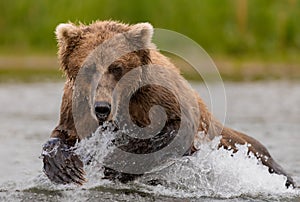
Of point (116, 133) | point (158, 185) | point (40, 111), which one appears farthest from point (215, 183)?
point (40, 111)

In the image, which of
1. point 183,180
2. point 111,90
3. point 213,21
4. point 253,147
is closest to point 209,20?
point 213,21

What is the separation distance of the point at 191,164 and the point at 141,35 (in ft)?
4.37

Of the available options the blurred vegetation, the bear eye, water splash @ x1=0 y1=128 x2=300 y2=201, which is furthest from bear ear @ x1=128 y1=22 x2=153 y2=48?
the blurred vegetation

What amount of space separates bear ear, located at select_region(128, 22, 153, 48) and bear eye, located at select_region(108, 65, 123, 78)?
41 centimetres

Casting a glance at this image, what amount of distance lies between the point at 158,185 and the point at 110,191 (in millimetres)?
488

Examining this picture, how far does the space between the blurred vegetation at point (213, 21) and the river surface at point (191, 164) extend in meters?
5.48

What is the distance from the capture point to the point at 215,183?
805cm

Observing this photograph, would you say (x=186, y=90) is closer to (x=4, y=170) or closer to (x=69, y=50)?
(x=69, y=50)

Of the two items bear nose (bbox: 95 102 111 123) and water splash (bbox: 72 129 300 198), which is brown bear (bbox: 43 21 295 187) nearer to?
water splash (bbox: 72 129 300 198)

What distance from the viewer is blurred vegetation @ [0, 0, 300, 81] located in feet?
68.3

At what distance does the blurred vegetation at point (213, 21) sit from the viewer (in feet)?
68.3

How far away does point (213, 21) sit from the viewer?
829 inches

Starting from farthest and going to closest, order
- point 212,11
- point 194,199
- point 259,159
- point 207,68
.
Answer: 1. point 212,11
2. point 207,68
3. point 259,159
4. point 194,199

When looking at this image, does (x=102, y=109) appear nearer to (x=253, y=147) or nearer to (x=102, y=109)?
(x=102, y=109)
